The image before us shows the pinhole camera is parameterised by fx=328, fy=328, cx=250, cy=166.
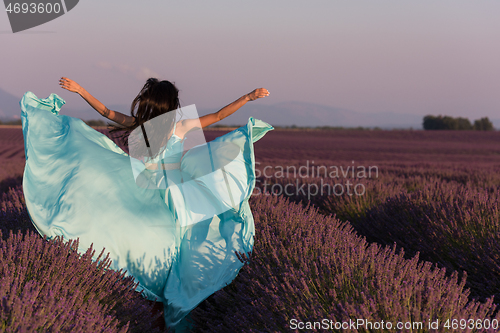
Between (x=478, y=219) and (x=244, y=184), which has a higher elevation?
(x=244, y=184)

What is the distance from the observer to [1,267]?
1.44 m

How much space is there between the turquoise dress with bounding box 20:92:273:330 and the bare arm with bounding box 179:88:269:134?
17cm

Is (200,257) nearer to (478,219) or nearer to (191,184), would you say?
(191,184)

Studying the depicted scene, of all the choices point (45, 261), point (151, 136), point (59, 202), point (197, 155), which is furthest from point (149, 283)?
point (151, 136)

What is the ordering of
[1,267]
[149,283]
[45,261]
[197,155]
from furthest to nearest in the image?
[197,155] < [149,283] < [45,261] < [1,267]

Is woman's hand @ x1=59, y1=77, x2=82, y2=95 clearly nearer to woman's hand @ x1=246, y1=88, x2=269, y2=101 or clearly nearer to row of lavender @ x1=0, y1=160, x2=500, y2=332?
row of lavender @ x1=0, y1=160, x2=500, y2=332

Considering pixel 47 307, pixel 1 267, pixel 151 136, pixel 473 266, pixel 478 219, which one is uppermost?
pixel 151 136

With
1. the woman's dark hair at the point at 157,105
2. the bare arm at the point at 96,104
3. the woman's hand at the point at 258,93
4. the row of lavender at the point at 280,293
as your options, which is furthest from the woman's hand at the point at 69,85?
the woman's hand at the point at 258,93

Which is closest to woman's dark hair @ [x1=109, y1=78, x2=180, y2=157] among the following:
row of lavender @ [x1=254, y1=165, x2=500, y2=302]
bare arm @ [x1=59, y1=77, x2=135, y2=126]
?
bare arm @ [x1=59, y1=77, x2=135, y2=126]

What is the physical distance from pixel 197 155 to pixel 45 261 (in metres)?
1.08

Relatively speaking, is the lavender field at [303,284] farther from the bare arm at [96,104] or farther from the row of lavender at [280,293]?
the bare arm at [96,104]

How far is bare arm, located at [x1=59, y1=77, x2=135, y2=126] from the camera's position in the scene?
223cm

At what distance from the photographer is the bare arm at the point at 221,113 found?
226 centimetres

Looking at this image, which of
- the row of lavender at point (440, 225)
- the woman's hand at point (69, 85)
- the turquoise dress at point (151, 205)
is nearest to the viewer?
the turquoise dress at point (151, 205)
